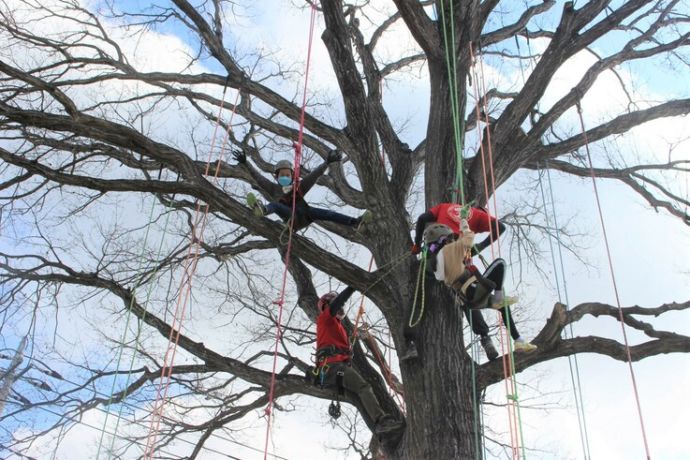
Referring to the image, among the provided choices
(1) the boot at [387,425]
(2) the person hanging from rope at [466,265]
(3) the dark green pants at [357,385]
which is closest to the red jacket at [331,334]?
(3) the dark green pants at [357,385]

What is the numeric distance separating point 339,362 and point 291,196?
1.53 m

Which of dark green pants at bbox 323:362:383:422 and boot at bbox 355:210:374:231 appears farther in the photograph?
boot at bbox 355:210:374:231

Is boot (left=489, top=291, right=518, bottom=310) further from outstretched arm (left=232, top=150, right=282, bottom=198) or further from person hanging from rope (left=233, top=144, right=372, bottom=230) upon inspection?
outstretched arm (left=232, top=150, right=282, bottom=198)

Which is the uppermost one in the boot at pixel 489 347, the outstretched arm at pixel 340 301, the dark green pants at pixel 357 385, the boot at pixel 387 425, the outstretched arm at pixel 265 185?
the outstretched arm at pixel 265 185

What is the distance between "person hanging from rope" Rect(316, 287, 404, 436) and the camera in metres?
4.96

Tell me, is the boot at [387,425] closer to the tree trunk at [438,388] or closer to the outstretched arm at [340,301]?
the tree trunk at [438,388]

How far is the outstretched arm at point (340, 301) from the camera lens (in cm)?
564

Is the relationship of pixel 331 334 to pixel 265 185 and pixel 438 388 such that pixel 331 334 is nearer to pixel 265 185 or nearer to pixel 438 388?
pixel 438 388

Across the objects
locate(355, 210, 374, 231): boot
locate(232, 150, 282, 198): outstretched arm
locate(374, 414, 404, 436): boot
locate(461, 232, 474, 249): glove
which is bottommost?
locate(374, 414, 404, 436): boot

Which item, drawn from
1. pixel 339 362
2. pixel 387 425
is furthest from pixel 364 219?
pixel 387 425

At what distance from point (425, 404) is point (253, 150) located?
4042 millimetres

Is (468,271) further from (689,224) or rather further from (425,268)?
(689,224)

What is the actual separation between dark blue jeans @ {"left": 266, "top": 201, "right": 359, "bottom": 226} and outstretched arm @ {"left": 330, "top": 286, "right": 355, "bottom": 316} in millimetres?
625

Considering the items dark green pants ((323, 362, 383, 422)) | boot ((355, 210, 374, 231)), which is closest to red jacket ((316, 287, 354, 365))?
dark green pants ((323, 362, 383, 422))
